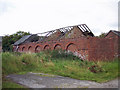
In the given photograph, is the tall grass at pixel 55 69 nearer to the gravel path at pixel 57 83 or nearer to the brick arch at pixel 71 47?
Result: the gravel path at pixel 57 83

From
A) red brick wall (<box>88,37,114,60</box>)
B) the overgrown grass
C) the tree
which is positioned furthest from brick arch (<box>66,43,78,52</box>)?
the tree

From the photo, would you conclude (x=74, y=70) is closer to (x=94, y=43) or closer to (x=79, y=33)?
(x=94, y=43)

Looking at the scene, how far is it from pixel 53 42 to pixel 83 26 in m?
5.04

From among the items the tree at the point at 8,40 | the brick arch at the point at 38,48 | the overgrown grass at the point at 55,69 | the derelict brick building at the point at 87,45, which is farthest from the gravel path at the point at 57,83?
the tree at the point at 8,40

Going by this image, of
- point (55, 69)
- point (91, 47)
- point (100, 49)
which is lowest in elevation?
point (55, 69)

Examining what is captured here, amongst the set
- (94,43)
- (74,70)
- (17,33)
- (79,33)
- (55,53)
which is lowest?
(74,70)

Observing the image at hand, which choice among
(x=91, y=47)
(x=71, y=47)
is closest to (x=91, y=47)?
(x=91, y=47)

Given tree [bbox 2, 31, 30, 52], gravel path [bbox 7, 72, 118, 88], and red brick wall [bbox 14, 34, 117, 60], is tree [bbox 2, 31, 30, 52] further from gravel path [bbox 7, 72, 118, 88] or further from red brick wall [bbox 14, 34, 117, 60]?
gravel path [bbox 7, 72, 118, 88]

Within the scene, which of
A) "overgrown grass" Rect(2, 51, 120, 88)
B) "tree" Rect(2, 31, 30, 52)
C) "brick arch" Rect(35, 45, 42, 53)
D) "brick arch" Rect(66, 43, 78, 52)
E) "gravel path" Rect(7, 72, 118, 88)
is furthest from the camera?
"tree" Rect(2, 31, 30, 52)

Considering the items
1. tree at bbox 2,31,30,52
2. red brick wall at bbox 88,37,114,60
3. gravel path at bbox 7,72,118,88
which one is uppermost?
tree at bbox 2,31,30,52

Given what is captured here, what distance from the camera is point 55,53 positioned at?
1580 centimetres

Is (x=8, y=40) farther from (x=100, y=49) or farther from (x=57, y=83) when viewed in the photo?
(x=57, y=83)

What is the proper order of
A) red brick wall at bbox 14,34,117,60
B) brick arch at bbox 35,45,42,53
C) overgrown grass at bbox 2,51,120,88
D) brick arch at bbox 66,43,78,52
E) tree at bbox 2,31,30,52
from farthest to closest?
1. tree at bbox 2,31,30,52
2. brick arch at bbox 35,45,42,53
3. brick arch at bbox 66,43,78,52
4. red brick wall at bbox 14,34,117,60
5. overgrown grass at bbox 2,51,120,88

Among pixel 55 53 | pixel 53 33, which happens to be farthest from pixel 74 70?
pixel 53 33
